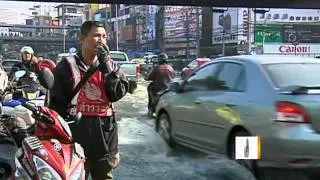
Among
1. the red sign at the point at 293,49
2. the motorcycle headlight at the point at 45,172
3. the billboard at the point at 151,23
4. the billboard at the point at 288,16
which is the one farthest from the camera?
the billboard at the point at 151,23

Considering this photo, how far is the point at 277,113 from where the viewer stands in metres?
6.01

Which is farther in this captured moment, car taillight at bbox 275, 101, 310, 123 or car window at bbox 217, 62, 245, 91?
car window at bbox 217, 62, 245, 91

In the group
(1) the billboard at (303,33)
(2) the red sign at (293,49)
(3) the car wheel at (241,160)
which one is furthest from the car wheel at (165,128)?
(1) the billboard at (303,33)

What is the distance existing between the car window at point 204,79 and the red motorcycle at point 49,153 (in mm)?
4281

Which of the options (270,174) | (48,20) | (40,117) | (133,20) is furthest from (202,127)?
(48,20)

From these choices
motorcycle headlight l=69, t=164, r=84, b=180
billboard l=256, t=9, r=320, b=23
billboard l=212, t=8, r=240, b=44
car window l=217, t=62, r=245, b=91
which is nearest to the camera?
motorcycle headlight l=69, t=164, r=84, b=180

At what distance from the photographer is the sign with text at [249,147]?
20.2 ft

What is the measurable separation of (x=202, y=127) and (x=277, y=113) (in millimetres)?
1750

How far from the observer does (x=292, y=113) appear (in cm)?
593

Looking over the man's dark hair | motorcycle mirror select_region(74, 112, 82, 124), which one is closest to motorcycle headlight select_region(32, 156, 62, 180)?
motorcycle mirror select_region(74, 112, 82, 124)

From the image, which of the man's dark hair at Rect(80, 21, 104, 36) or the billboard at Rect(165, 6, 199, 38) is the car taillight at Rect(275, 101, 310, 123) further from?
the billboard at Rect(165, 6, 199, 38)

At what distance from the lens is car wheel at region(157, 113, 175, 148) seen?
29.0 feet

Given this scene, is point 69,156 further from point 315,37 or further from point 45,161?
point 315,37

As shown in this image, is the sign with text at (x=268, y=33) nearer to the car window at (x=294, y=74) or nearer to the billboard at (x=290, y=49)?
the billboard at (x=290, y=49)
